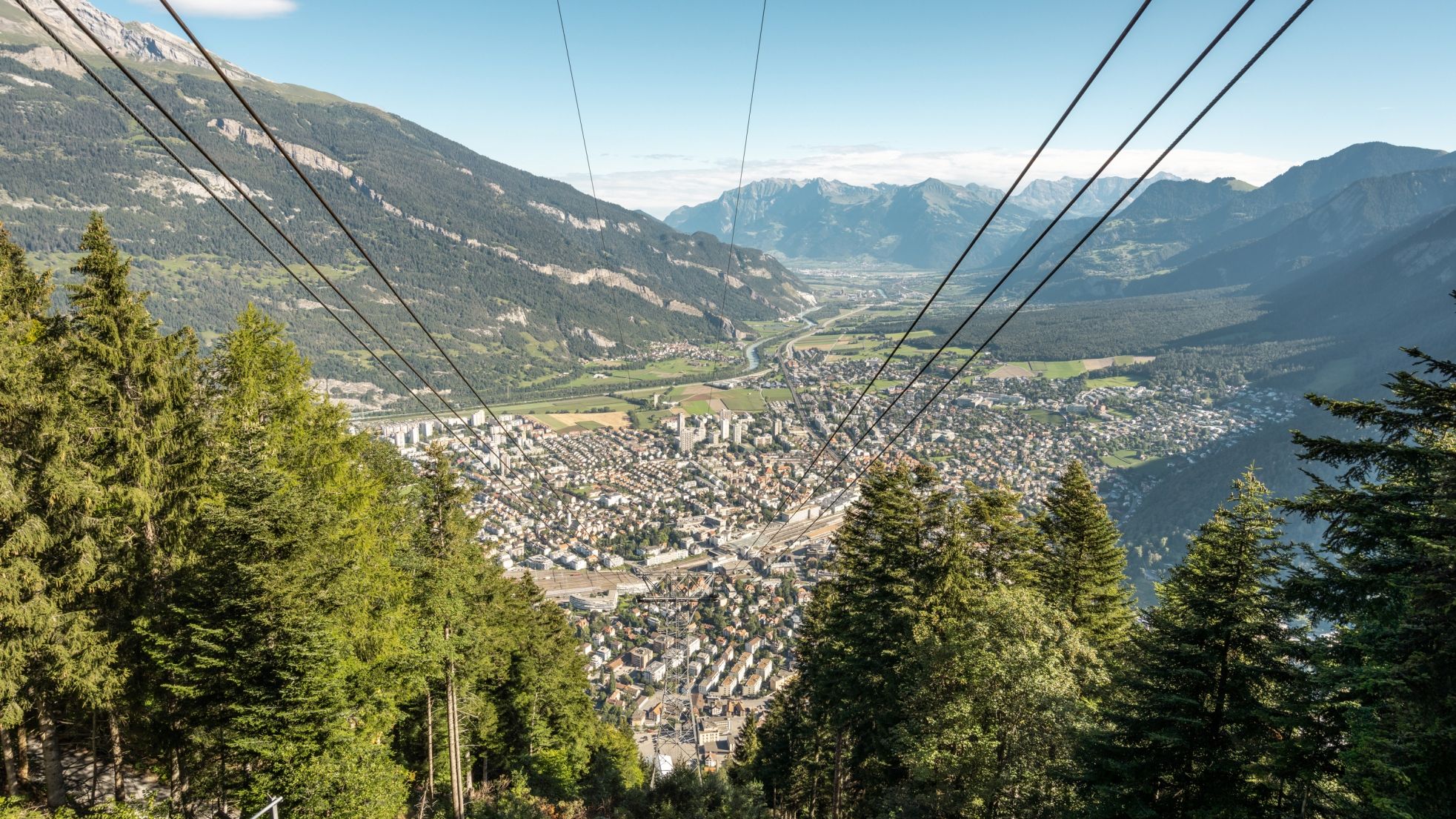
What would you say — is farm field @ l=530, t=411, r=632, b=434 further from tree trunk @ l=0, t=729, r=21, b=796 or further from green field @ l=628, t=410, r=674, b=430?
tree trunk @ l=0, t=729, r=21, b=796

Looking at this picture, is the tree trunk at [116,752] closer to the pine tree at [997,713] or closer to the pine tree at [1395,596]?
the pine tree at [997,713]

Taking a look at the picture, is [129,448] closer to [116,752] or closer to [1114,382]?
[116,752]

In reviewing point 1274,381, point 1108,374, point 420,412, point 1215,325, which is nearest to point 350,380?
point 420,412

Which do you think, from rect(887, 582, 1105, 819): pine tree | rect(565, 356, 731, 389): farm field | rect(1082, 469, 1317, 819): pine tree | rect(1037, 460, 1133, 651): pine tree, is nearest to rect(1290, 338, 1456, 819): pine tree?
rect(1082, 469, 1317, 819): pine tree

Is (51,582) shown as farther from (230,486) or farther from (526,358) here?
(526,358)

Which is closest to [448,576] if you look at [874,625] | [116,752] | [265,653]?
[265,653]

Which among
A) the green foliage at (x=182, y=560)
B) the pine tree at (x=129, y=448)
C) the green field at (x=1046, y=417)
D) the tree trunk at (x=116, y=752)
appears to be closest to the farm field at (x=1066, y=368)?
the green field at (x=1046, y=417)
